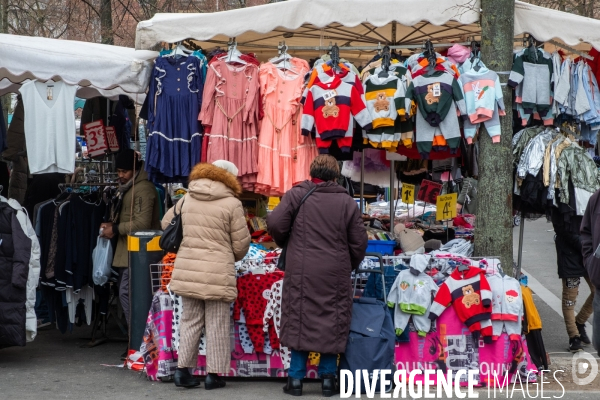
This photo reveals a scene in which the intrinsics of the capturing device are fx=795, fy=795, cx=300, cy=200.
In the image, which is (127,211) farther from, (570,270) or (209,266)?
(570,270)

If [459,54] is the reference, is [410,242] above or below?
below

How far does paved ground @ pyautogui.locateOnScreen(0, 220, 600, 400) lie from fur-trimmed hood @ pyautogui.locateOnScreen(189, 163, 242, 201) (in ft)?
5.34

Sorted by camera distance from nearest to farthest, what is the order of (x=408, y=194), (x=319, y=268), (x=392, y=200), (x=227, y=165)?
(x=319, y=268) < (x=227, y=165) < (x=392, y=200) < (x=408, y=194)

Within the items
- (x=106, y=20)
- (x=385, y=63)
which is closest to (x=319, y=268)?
(x=385, y=63)

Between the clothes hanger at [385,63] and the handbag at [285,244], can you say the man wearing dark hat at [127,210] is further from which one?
the clothes hanger at [385,63]

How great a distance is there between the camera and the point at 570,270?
8086 mm

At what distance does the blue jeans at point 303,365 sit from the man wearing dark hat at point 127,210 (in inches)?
85.7

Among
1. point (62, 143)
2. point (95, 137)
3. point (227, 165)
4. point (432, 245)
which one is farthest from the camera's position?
point (95, 137)

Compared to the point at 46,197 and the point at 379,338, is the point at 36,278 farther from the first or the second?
the point at 379,338

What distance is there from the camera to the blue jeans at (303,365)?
6.43 metres

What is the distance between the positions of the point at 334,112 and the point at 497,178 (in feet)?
5.34

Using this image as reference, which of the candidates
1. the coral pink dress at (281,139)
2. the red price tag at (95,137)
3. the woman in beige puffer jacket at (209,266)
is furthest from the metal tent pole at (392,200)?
the red price tag at (95,137)

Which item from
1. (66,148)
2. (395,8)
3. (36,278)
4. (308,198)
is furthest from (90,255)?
(395,8)

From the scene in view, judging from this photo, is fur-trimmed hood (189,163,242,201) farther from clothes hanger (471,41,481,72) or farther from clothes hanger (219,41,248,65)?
clothes hanger (471,41,481,72)
